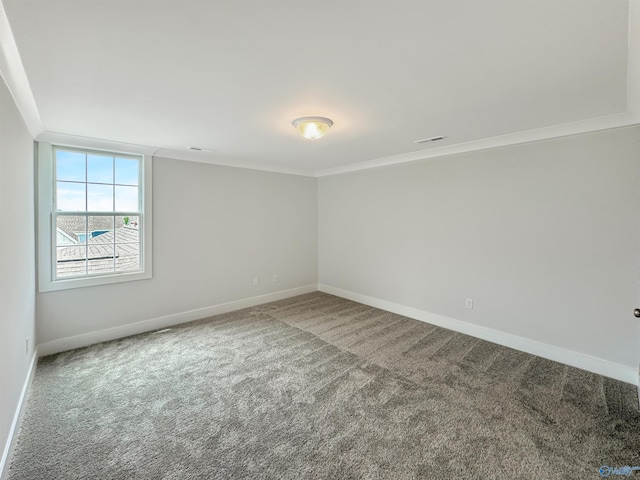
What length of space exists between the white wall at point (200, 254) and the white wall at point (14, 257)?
2.03ft

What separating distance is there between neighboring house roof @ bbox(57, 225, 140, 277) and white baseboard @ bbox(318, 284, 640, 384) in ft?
11.9

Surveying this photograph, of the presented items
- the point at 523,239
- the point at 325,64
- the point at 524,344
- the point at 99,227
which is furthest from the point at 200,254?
the point at 524,344

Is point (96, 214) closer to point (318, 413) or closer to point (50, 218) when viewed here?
point (50, 218)

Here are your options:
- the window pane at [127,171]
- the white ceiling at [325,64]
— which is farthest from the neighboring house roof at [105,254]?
the white ceiling at [325,64]

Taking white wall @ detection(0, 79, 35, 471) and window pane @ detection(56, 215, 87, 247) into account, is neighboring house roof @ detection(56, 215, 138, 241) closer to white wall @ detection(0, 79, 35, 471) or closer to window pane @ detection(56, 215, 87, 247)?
window pane @ detection(56, 215, 87, 247)

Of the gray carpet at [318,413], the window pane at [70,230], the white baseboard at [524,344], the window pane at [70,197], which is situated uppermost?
the window pane at [70,197]

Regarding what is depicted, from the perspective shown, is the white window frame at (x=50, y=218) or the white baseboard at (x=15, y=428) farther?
the white window frame at (x=50, y=218)

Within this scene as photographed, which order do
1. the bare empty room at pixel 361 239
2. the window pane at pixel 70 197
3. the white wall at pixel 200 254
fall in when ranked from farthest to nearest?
the white wall at pixel 200 254 < the window pane at pixel 70 197 < the bare empty room at pixel 361 239

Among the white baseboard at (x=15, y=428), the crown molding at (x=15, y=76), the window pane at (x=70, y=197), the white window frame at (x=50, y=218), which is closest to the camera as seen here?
the crown molding at (x=15, y=76)

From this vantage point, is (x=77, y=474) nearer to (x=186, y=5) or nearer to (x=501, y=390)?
(x=186, y=5)

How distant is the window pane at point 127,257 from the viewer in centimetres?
369

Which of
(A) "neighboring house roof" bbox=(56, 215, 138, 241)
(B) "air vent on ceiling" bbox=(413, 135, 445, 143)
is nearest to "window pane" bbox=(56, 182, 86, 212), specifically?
(A) "neighboring house roof" bbox=(56, 215, 138, 241)

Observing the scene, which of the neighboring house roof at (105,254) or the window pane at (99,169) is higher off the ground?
the window pane at (99,169)

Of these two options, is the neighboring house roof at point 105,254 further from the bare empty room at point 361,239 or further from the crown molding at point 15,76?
the crown molding at point 15,76
